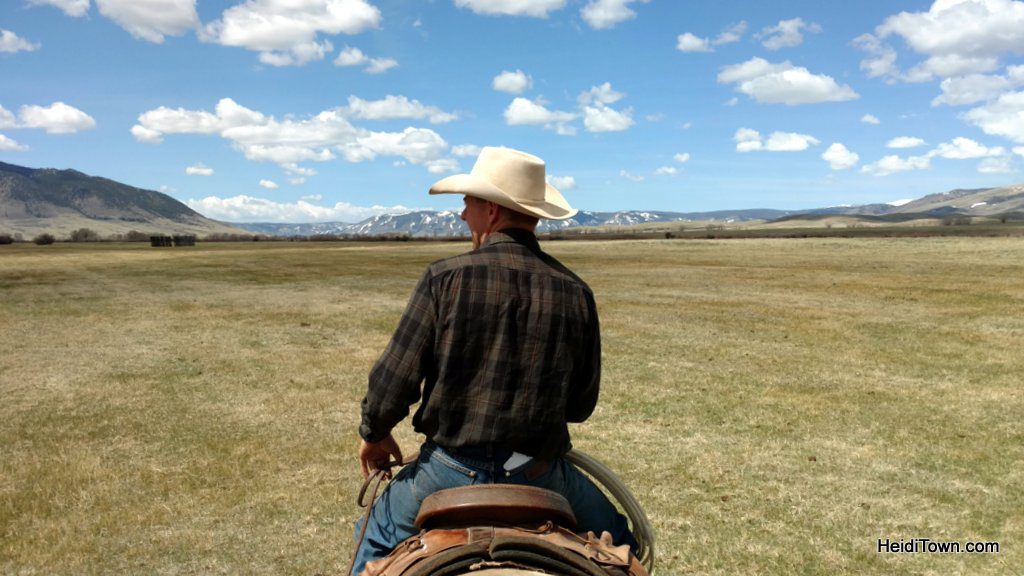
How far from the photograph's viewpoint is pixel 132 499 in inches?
287

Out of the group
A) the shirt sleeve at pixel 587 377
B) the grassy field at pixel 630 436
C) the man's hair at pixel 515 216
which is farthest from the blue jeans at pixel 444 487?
the grassy field at pixel 630 436

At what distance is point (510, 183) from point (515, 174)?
0.16 ft

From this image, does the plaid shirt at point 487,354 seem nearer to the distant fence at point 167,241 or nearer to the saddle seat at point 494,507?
the saddle seat at point 494,507

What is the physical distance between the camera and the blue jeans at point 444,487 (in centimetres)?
291

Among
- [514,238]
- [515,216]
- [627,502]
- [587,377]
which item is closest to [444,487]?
[587,377]

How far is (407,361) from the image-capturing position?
2.86 metres

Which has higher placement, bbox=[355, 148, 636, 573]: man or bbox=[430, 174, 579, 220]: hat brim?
bbox=[430, 174, 579, 220]: hat brim

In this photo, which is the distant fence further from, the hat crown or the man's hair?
the man's hair

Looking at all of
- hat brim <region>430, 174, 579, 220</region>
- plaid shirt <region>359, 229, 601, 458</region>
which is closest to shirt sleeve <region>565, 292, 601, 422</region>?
plaid shirt <region>359, 229, 601, 458</region>

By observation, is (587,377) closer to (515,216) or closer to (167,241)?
(515,216)

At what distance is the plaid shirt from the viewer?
111 inches

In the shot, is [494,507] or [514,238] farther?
[514,238]

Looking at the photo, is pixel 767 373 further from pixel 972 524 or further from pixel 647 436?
pixel 972 524

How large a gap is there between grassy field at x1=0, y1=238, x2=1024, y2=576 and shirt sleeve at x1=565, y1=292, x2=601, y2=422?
3.22 m
